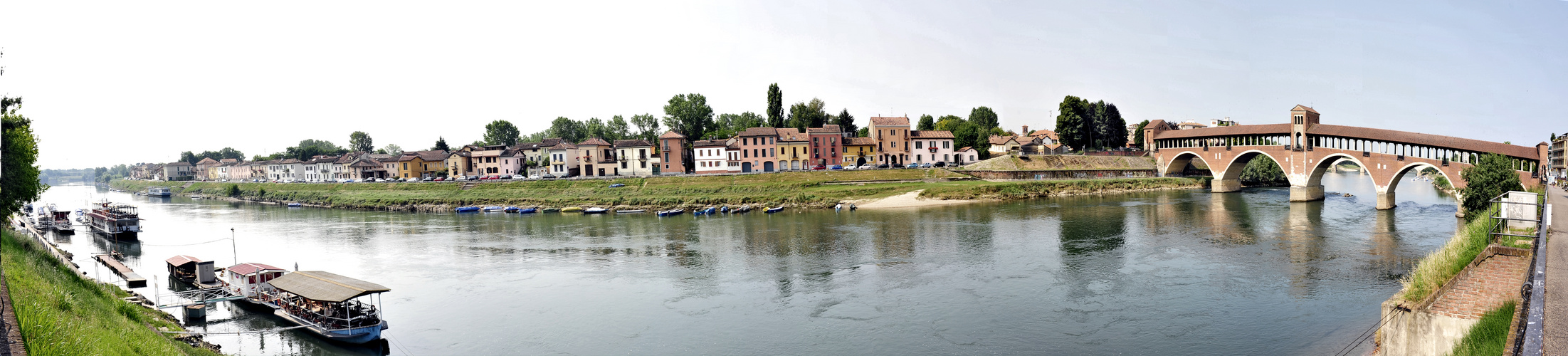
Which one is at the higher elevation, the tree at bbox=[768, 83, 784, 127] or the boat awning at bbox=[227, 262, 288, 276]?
the tree at bbox=[768, 83, 784, 127]

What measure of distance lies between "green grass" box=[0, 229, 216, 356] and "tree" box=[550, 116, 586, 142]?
97.2 meters

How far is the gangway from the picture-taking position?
994 inches

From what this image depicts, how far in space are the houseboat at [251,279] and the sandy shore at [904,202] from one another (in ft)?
130

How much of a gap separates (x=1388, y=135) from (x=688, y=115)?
75.7 meters

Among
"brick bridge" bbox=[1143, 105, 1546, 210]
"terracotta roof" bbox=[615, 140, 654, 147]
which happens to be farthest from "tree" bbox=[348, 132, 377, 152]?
"brick bridge" bbox=[1143, 105, 1546, 210]

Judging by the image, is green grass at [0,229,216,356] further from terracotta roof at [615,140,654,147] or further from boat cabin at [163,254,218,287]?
terracotta roof at [615,140,654,147]

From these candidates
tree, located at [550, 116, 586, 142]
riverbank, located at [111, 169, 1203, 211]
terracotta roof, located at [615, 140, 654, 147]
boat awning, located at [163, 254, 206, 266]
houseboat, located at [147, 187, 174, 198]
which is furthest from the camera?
tree, located at [550, 116, 586, 142]

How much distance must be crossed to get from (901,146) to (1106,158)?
71.6ft

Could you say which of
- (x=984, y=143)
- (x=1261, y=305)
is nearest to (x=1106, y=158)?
(x=984, y=143)

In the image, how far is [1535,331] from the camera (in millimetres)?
7902

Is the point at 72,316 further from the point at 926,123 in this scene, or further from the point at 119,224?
the point at 926,123

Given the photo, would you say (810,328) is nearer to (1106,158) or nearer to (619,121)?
(1106,158)

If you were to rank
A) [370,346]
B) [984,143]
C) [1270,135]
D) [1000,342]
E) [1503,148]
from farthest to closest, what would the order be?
[984,143] < [1270,135] < [1503,148] < [370,346] < [1000,342]

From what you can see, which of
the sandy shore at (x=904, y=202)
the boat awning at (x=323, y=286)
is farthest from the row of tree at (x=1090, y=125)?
the boat awning at (x=323, y=286)
